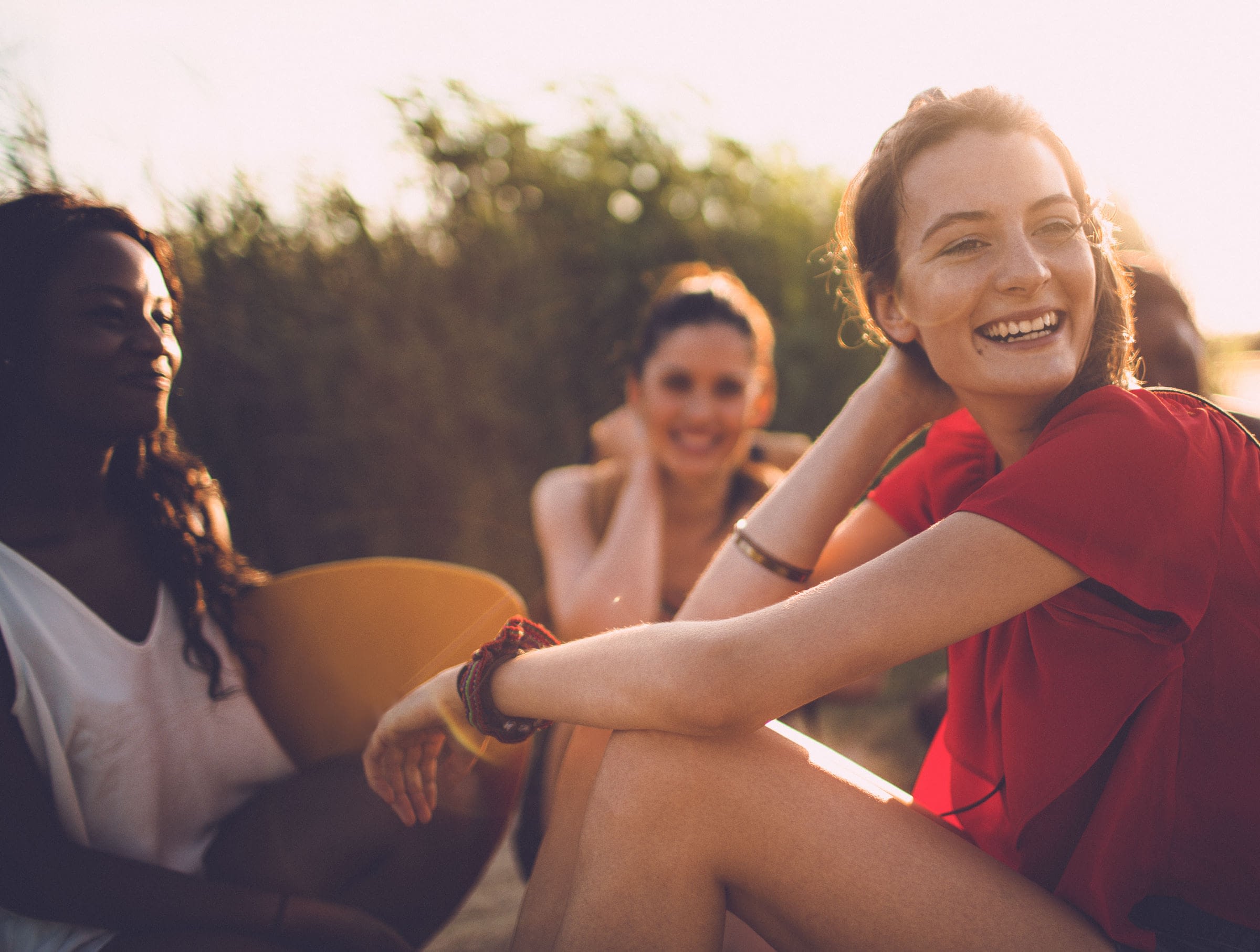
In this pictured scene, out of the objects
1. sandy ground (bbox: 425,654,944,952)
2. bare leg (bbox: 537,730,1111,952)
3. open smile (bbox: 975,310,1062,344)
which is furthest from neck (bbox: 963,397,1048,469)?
sandy ground (bbox: 425,654,944,952)

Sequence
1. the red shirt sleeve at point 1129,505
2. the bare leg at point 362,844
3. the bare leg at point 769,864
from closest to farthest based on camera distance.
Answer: the red shirt sleeve at point 1129,505
the bare leg at point 769,864
the bare leg at point 362,844

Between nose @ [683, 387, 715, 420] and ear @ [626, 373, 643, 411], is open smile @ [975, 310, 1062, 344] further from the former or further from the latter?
ear @ [626, 373, 643, 411]

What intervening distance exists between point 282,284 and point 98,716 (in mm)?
2326

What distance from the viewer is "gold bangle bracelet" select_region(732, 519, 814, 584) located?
70.9 inches

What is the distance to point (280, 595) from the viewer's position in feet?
6.86

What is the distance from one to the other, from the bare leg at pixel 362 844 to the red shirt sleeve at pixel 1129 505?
140 cm

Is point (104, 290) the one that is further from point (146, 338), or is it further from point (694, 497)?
point (694, 497)

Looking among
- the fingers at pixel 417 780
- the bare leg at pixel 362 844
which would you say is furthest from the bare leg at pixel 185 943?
the fingers at pixel 417 780

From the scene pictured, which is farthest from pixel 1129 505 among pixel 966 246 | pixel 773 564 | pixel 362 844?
pixel 362 844

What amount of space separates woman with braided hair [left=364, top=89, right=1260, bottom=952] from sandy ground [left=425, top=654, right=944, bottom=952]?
3.75 ft

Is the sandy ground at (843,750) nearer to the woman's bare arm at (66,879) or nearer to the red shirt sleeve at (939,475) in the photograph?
the woman's bare arm at (66,879)

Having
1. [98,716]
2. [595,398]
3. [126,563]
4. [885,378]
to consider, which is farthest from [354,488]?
[885,378]

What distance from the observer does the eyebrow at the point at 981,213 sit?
1396 mm

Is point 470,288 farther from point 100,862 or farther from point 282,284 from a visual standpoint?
point 100,862
